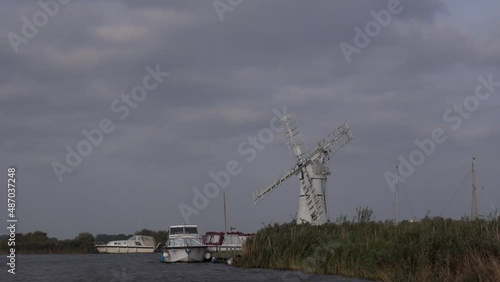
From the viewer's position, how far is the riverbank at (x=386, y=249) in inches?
1091

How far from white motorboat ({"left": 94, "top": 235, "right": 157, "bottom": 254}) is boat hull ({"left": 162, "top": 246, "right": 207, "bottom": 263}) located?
4443 centimetres

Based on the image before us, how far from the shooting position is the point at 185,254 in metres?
59.8

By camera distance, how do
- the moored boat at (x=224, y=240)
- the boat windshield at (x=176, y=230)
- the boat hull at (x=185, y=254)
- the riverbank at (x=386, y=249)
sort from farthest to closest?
the boat windshield at (x=176, y=230), the moored boat at (x=224, y=240), the boat hull at (x=185, y=254), the riverbank at (x=386, y=249)

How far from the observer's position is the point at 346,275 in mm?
37000

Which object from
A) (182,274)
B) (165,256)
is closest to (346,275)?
(182,274)

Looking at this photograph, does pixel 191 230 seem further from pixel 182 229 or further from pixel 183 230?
pixel 182 229

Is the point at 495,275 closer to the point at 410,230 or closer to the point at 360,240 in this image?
the point at 410,230

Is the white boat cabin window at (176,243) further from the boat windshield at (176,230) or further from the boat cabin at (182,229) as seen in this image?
the boat windshield at (176,230)

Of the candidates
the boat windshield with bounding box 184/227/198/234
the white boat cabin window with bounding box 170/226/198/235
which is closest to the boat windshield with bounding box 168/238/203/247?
the boat windshield with bounding box 184/227/198/234

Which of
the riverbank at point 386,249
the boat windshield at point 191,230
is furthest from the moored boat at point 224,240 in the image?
the riverbank at point 386,249

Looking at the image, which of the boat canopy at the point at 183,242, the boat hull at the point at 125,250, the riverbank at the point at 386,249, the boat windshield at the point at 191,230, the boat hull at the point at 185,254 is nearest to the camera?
the riverbank at the point at 386,249

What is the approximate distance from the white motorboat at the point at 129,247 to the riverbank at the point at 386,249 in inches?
2275

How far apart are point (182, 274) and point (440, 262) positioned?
65.9 feet

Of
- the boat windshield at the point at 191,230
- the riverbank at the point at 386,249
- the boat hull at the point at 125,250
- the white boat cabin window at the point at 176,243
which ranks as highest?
the boat windshield at the point at 191,230
